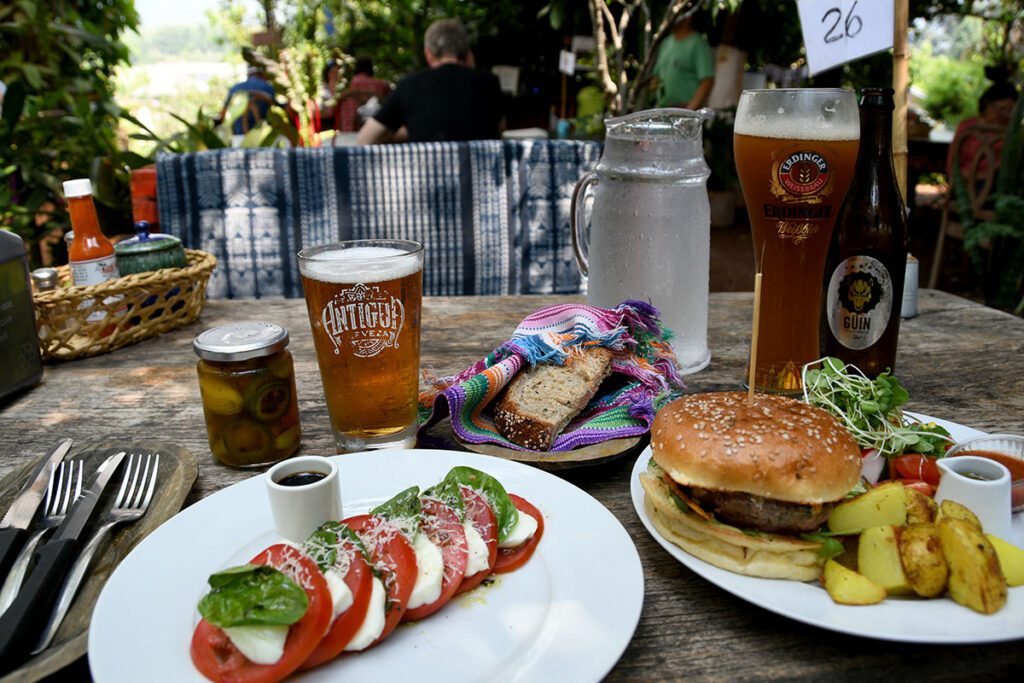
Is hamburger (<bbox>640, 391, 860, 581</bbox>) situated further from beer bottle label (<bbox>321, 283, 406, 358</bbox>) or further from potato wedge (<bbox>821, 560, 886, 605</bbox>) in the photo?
beer bottle label (<bbox>321, 283, 406, 358</bbox>)

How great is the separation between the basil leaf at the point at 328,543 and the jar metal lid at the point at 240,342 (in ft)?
1.17

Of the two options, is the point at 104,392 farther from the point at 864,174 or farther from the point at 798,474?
the point at 864,174

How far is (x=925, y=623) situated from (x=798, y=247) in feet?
2.50

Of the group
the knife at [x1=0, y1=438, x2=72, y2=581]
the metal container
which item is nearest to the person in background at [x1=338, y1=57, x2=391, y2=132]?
the metal container

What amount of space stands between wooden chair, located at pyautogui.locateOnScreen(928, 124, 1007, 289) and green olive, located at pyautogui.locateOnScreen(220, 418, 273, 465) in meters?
4.89

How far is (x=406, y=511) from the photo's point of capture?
0.85 metres

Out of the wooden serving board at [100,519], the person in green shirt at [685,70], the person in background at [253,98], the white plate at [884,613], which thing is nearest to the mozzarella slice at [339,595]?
the wooden serving board at [100,519]

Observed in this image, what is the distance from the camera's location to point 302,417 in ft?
4.42

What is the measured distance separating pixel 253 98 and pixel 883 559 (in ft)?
16.6

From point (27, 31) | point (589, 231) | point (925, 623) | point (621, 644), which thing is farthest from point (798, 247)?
point (27, 31)

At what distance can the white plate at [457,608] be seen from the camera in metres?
0.67

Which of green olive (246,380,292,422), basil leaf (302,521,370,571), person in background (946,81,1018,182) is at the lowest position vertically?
basil leaf (302,521,370,571)

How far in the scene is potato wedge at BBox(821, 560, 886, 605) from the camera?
731 mm

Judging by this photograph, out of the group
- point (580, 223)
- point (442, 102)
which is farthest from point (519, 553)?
point (442, 102)
